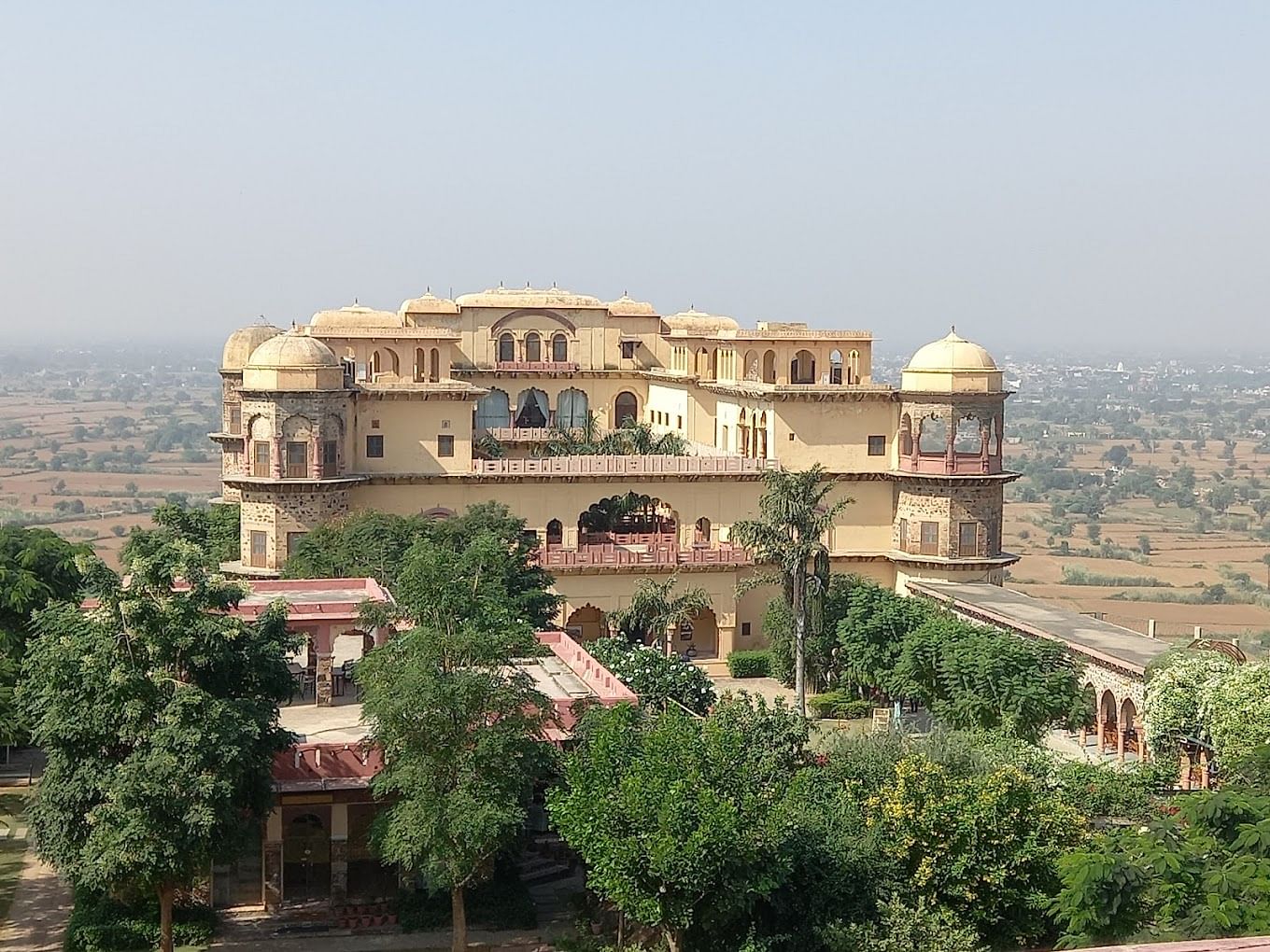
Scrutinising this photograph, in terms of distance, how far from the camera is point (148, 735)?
2077 centimetres

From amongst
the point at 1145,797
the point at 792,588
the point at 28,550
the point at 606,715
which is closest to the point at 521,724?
the point at 606,715

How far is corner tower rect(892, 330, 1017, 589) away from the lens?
41.3 metres

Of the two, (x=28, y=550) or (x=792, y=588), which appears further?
(x=792, y=588)

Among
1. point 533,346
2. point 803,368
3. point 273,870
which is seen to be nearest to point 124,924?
point 273,870

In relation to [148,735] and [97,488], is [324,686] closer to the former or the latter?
[148,735]

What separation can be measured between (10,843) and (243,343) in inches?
905

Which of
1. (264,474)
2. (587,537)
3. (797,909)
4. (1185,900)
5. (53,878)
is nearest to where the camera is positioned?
(1185,900)

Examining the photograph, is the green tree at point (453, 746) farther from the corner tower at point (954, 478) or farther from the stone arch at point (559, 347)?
the stone arch at point (559, 347)

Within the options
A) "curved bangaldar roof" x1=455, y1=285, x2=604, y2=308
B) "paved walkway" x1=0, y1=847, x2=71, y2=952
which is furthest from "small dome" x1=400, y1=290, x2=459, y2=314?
"paved walkway" x1=0, y1=847, x2=71, y2=952

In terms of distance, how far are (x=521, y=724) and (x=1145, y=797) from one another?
9.18m

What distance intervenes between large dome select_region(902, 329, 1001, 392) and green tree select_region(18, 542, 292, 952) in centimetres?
2290

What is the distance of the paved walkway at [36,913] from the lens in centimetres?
2239

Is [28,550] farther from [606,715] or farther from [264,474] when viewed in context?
[606,715]

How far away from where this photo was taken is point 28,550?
2997 centimetres
